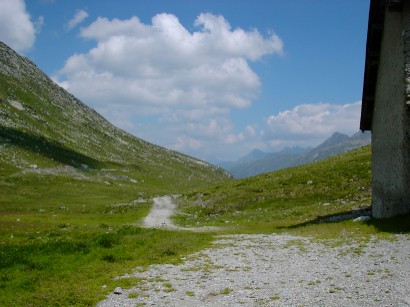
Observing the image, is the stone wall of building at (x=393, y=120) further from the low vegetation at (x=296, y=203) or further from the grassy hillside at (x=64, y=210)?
the grassy hillside at (x=64, y=210)

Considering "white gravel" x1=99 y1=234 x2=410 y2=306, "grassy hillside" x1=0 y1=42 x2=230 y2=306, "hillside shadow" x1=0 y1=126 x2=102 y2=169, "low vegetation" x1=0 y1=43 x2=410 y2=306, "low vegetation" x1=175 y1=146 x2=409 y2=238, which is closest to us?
"white gravel" x1=99 y1=234 x2=410 y2=306

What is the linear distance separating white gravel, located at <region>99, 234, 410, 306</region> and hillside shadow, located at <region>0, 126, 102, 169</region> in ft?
401

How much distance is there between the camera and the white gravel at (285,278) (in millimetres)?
13742

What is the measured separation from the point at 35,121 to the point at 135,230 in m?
151

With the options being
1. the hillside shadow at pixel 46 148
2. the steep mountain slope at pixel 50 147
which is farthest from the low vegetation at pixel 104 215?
the steep mountain slope at pixel 50 147

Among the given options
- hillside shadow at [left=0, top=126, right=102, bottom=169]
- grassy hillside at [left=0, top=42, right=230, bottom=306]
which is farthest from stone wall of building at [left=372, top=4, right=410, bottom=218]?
hillside shadow at [left=0, top=126, right=102, bottom=169]

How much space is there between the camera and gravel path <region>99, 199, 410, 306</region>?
45.1 ft

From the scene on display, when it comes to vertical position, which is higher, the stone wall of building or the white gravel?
the stone wall of building

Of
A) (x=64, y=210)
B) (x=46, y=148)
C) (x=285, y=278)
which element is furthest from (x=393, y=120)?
(x=46, y=148)

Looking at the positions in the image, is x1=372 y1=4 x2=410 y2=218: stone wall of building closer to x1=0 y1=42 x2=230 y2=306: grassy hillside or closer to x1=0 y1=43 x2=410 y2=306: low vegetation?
x1=0 y1=43 x2=410 y2=306: low vegetation

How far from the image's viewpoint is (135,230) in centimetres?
3148

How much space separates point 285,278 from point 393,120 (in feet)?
55.3

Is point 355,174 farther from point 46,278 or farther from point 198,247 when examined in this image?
point 46,278

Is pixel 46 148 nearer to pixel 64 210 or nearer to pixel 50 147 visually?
pixel 50 147
